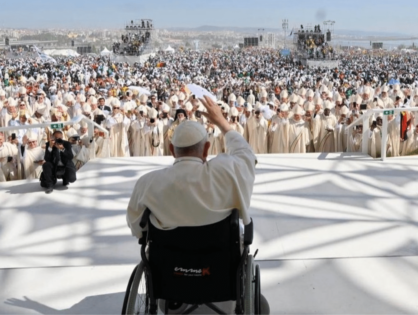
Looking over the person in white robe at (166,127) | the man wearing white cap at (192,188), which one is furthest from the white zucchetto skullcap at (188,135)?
the person in white robe at (166,127)

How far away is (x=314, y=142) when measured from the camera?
9.54 meters

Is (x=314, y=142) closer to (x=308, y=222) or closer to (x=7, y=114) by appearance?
(x=308, y=222)

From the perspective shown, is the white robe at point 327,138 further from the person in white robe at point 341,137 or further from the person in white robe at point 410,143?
the person in white robe at point 410,143

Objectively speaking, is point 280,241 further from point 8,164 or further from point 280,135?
point 280,135

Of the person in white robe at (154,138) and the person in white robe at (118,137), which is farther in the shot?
the person in white robe at (154,138)

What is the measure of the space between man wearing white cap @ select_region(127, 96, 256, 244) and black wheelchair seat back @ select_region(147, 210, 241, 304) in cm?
5

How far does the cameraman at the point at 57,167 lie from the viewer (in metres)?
5.64

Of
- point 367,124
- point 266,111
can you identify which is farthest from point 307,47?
point 367,124

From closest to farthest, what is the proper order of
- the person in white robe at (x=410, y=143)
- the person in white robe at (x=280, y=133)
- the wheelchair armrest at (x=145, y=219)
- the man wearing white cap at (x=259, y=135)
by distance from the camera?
the wheelchair armrest at (x=145, y=219) → the person in white robe at (x=410, y=143) → the person in white robe at (x=280, y=133) → the man wearing white cap at (x=259, y=135)

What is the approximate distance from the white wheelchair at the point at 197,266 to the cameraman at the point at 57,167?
333 cm

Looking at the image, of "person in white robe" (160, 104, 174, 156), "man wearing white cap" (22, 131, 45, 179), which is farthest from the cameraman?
"person in white robe" (160, 104, 174, 156)

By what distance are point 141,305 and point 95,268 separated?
88cm

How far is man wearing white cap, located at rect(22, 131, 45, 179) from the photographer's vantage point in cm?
689

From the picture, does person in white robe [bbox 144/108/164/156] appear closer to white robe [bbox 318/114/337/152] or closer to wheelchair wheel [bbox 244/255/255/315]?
white robe [bbox 318/114/337/152]
